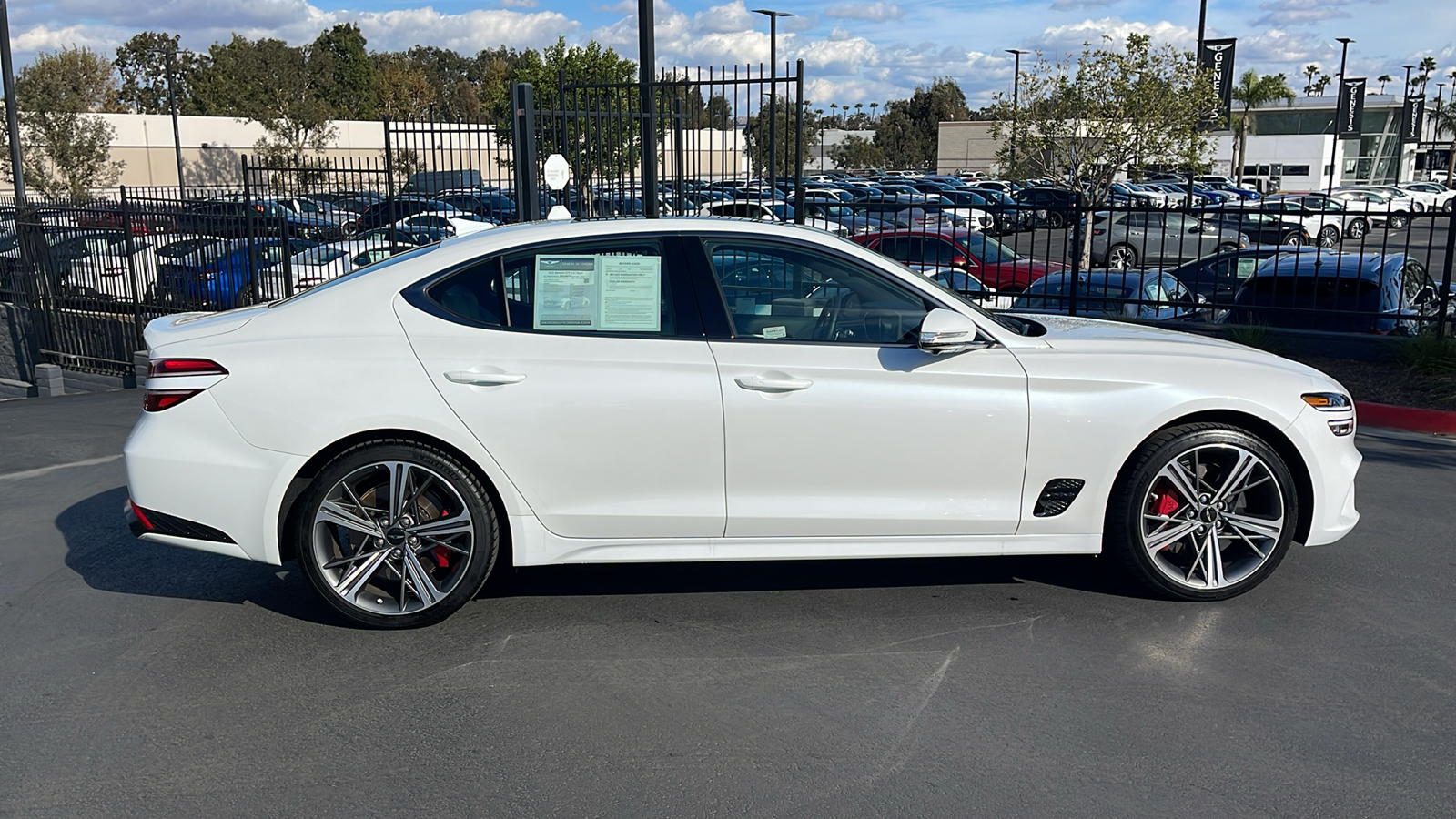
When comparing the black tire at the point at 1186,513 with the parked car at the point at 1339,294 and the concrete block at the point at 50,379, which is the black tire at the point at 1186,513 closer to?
the parked car at the point at 1339,294

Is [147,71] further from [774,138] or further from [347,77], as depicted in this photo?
[774,138]

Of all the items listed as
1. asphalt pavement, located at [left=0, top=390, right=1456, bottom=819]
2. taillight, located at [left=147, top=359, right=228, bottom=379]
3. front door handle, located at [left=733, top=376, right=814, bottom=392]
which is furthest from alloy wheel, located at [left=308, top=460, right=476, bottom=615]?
front door handle, located at [left=733, top=376, right=814, bottom=392]

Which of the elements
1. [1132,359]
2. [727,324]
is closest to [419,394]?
[727,324]

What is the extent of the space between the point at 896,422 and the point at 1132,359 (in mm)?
1036

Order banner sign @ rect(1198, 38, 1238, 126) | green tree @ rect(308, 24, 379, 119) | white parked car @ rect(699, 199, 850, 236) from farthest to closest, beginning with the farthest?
1. green tree @ rect(308, 24, 379, 119)
2. banner sign @ rect(1198, 38, 1238, 126)
3. white parked car @ rect(699, 199, 850, 236)

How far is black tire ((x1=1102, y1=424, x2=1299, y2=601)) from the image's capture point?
4.73m

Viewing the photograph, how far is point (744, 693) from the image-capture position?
13.5ft

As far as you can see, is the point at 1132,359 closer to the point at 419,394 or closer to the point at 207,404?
the point at 419,394

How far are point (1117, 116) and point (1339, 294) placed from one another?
1116cm

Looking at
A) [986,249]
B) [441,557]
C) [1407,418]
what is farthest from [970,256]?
[441,557]

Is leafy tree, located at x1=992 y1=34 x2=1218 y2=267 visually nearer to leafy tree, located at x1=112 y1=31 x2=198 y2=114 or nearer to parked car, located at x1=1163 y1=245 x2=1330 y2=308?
parked car, located at x1=1163 y1=245 x2=1330 y2=308

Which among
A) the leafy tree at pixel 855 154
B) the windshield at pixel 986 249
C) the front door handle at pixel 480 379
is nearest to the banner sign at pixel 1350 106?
the leafy tree at pixel 855 154

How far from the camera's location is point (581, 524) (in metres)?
4.62

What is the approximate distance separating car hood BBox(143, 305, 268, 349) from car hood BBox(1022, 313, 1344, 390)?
327cm
